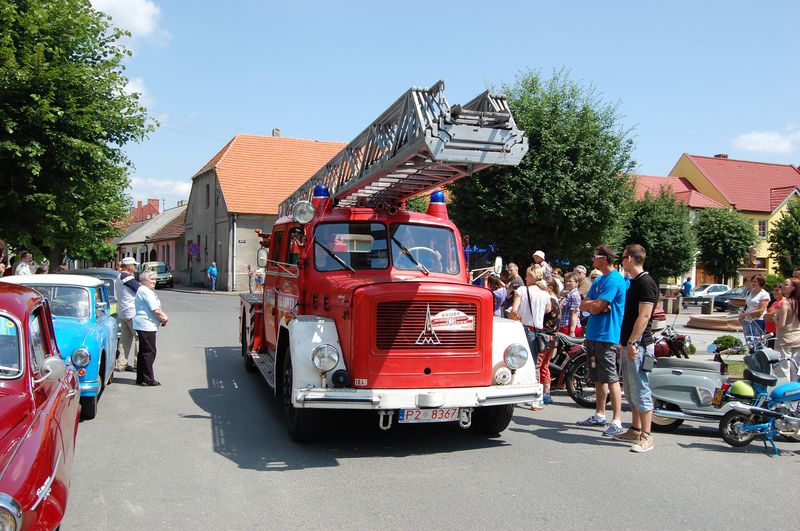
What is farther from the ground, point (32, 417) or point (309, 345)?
point (309, 345)

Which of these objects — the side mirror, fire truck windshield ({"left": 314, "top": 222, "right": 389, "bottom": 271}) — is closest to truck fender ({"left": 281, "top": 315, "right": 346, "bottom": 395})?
fire truck windshield ({"left": 314, "top": 222, "right": 389, "bottom": 271})

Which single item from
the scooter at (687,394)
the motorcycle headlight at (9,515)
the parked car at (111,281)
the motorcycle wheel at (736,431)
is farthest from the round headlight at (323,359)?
the parked car at (111,281)

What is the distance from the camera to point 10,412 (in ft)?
12.0

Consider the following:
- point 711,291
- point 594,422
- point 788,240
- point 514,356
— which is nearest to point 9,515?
point 514,356

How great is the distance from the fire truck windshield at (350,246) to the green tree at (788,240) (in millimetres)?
36735

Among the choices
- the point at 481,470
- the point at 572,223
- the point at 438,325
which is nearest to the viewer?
the point at 481,470

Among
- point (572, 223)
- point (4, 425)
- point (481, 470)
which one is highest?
point (572, 223)

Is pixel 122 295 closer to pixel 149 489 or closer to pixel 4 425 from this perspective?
pixel 149 489

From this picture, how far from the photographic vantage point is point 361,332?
6301 millimetres

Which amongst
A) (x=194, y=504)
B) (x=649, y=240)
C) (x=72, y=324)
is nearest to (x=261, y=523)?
(x=194, y=504)

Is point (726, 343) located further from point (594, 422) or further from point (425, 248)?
point (425, 248)

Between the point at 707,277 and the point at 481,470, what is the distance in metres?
53.8

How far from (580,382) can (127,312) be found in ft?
22.4

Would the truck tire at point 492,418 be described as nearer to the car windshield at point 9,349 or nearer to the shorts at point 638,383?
the shorts at point 638,383
